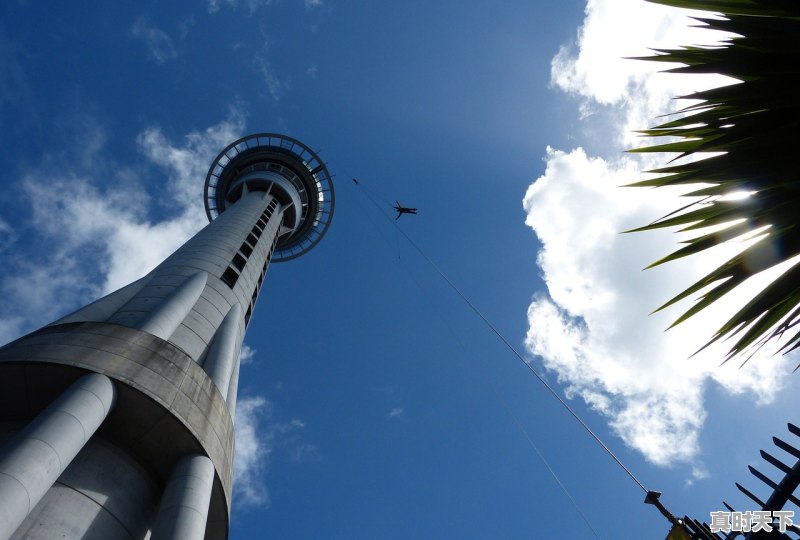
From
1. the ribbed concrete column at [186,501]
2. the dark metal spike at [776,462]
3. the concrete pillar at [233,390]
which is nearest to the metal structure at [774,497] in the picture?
the dark metal spike at [776,462]

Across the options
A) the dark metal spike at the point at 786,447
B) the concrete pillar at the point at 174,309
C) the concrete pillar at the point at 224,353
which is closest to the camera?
the dark metal spike at the point at 786,447

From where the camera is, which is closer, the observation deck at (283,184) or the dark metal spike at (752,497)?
the dark metal spike at (752,497)

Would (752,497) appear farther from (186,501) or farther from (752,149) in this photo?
(186,501)

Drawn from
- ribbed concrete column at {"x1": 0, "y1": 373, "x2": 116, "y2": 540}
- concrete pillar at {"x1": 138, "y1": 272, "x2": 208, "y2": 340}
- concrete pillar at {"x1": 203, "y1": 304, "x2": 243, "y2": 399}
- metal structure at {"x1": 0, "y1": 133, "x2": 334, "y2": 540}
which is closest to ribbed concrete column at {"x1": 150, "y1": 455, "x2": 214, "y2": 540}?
metal structure at {"x1": 0, "y1": 133, "x2": 334, "y2": 540}

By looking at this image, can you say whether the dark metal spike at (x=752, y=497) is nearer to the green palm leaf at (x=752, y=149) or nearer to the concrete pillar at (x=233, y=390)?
the green palm leaf at (x=752, y=149)

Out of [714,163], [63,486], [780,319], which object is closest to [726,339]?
[780,319]

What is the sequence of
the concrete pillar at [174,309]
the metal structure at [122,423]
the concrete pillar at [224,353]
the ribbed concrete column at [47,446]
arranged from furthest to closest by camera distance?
the concrete pillar at [224,353] < the concrete pillar at [174,309] < the metal structure at [122,423] < the ribbed concrete column at [47,446]

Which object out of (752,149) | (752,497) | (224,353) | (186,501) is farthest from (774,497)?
(224,353)
